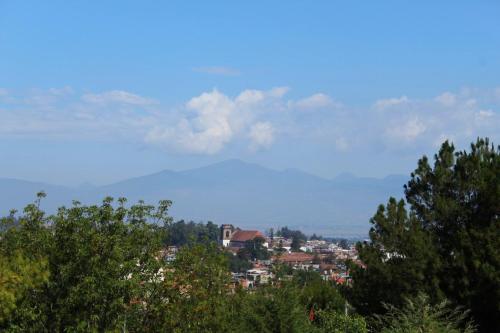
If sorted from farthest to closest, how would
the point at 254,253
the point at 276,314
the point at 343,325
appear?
1. the point at 254,253
2. the point at 343,325
3. the point at 276,314

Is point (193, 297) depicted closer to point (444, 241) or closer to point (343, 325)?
point (343, 325)

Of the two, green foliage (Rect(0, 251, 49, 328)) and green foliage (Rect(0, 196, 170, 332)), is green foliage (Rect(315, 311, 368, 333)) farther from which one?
green foliage (Rect(0, 251, 49, 328))

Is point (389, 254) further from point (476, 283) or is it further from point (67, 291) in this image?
point (67, 291)

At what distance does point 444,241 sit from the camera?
78.1ft

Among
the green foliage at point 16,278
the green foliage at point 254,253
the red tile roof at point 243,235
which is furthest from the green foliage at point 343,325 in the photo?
the red tile roof at point 243,235

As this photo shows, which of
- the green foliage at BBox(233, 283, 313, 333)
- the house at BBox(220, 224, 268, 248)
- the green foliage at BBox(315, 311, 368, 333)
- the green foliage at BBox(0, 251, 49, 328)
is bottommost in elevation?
the green foliage at BBox(315, 311, 368, 333)

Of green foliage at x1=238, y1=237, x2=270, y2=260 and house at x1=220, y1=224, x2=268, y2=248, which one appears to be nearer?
green foliage at x1=238, y1=237, x2=270, y2=260

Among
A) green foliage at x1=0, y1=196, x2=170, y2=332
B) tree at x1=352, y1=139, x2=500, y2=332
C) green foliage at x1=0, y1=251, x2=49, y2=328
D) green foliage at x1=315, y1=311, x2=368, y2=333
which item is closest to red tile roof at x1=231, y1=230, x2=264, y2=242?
tree at x1=352, y1=139, x2=500, y2=332

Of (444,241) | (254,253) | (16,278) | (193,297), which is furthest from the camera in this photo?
(254,253)

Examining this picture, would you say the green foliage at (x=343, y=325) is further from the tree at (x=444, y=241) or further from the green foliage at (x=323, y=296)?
the green foliage at (x=323, y=296)

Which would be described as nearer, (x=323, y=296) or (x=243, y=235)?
(x=323, y=296)

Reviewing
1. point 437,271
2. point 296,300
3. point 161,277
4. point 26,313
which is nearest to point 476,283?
point 437,271

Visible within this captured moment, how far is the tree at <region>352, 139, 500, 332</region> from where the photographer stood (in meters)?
22.0

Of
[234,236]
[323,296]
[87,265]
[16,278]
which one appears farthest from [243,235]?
[16,278]
